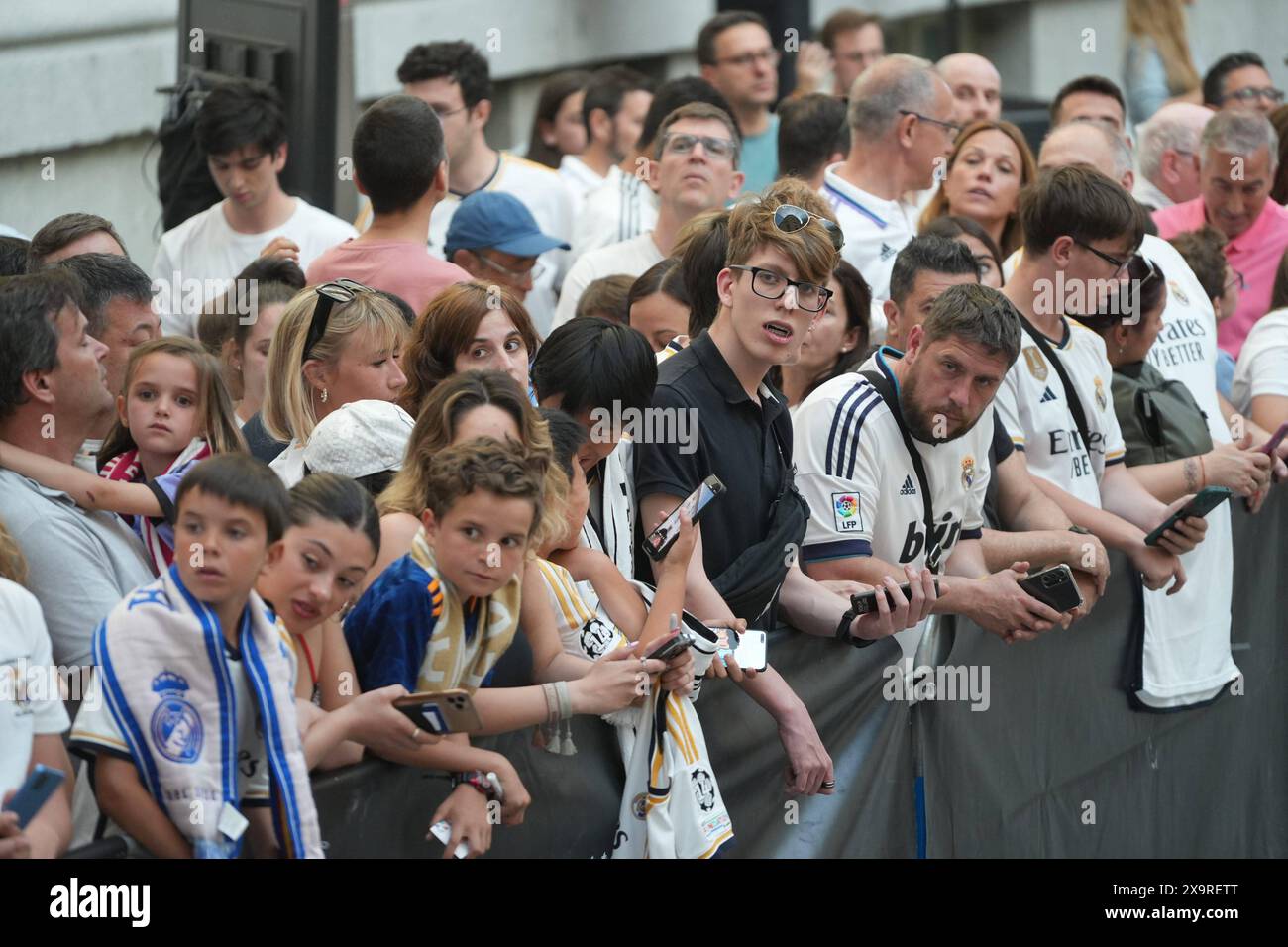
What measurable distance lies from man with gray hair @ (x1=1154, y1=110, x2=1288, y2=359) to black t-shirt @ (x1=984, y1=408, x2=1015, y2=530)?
9.34 ft

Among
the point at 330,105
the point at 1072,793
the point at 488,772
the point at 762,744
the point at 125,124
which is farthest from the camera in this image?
the point at 125,124

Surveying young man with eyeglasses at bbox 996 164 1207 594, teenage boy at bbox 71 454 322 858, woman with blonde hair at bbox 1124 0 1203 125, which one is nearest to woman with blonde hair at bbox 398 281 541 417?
teenage boy at bbox 71 454 322 858

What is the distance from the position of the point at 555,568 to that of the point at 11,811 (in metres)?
1.52

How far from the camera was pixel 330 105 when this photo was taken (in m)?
8.56

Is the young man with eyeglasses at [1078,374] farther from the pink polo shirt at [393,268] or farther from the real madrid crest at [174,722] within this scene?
the real madrid crest at [174,722]

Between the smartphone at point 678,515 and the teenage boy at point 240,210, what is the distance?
114 inches

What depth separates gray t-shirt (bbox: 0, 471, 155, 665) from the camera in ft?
13.3

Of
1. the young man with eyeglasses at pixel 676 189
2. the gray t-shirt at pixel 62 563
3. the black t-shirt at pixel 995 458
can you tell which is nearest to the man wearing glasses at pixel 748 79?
the young man with eyeglasses at pixel 676 189

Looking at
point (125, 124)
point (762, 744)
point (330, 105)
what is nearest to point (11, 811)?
point (762, 744)

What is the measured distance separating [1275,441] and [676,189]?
246cm

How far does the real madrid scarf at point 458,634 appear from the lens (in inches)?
157

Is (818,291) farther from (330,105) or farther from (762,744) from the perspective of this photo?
(330,105)

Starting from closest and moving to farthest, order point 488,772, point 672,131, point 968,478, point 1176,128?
point 488,772 < point 968,478 < point 672,131 < point 1176,128

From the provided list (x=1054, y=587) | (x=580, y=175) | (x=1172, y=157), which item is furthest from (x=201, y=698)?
(x=1172, y=157)
